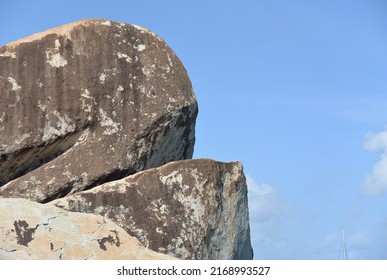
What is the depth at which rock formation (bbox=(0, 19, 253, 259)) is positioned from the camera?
15.9 metres

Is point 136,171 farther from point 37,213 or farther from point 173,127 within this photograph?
point 37,213

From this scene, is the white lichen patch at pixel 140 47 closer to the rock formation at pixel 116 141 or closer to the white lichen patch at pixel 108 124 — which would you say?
the rock formation at pixel 116 141

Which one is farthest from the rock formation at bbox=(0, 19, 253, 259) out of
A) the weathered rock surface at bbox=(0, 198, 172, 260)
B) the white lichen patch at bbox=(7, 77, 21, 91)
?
the weathered rock surface at bbox=(0, 198, 172, 260)

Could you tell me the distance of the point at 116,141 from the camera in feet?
54.8

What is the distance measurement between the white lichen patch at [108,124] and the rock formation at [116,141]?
0.8 inches

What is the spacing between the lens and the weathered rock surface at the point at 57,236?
12336mm

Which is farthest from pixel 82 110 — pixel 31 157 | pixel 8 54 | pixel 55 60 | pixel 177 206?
pixel 177 206

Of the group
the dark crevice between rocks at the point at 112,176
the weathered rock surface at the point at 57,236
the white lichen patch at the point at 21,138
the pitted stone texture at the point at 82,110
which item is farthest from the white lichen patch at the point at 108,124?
the weathered rock surface at the point at 57,236

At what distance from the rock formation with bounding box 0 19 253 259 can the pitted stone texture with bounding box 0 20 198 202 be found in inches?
0.7

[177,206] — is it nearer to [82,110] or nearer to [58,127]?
[82,110]

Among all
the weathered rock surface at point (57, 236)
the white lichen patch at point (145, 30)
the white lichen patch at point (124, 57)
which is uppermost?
the white lichen patch at point (145, 30)

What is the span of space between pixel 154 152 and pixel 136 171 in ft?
1.73

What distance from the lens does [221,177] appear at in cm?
1675

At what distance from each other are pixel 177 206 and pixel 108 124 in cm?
213
